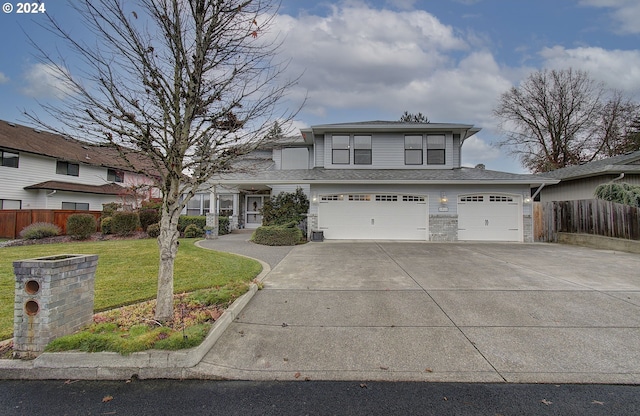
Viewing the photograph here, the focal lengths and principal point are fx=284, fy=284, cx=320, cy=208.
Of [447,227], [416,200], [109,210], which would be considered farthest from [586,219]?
[109,210]

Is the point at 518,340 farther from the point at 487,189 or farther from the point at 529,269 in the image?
the point at 487,189

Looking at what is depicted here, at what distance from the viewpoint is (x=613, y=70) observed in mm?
21547

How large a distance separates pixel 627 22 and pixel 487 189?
11.1 meters

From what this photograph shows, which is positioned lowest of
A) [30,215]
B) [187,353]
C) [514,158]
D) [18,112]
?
[187,353]

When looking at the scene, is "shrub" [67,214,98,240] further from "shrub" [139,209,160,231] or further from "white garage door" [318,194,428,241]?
"white garage door" [318,194,428,241]

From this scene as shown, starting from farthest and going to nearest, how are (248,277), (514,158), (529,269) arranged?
(514,158) < (529,269) < (248,277)

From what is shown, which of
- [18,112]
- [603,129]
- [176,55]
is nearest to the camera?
[18,112]

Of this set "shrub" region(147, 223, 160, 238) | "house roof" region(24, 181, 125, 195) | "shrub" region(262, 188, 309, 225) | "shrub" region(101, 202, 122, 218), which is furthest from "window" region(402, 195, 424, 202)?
"house roof" region(24, 181, 125, 195)

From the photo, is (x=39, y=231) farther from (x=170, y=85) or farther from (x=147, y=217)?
(x=170, y=85)

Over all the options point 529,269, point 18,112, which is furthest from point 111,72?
point 529,269

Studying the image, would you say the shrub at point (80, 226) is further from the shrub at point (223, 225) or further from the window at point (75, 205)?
the window at point (75, 205)

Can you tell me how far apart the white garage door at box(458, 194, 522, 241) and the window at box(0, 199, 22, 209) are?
76.7 feet

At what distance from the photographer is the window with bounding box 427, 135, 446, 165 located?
14081 millimetres

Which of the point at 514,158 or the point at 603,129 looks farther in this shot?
the point at 514,158
